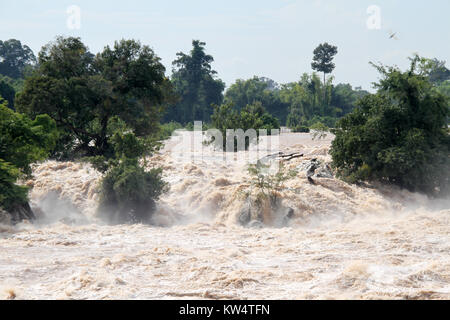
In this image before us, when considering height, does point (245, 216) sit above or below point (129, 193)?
below

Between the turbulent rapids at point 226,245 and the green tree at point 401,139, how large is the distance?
2.03ft

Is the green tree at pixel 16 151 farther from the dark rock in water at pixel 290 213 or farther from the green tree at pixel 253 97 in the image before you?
the green tree at pixel 253 97

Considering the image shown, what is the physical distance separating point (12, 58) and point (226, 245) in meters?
66.4

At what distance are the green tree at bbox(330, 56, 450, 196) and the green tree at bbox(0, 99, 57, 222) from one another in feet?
29.1

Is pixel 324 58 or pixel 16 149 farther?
pixel 324 58

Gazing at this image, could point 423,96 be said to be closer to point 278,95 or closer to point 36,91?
point 36,91

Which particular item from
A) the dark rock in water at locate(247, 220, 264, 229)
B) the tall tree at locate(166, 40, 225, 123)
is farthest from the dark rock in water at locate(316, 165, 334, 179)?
the tall tree at locate(166, 40, 225, 123)

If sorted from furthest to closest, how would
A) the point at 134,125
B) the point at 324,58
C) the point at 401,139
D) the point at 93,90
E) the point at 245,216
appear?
the point at 324,58 < the point at 134,125 < the point at 93,90 < the point at 401,139 < the point at 245,216

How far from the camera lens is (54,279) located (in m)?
8.45

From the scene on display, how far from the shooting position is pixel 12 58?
228 feet

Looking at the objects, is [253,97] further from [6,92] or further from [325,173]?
[325,173]

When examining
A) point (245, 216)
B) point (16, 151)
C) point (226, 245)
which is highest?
point (16, 151)

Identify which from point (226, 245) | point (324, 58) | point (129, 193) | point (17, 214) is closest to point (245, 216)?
point (226, 245)
